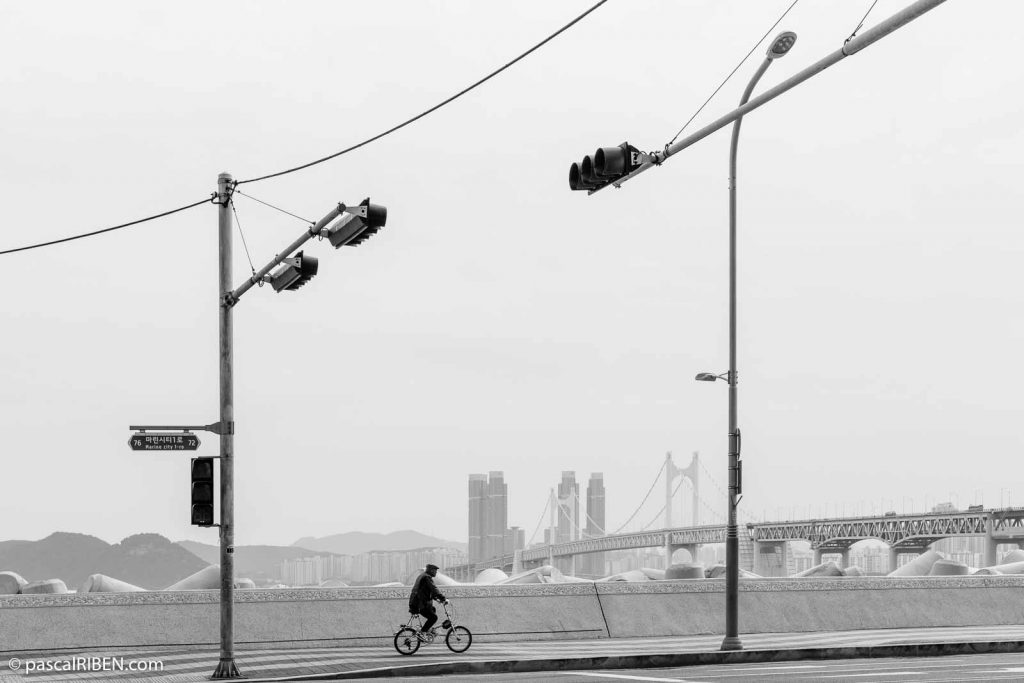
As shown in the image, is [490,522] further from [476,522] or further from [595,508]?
[595,508]

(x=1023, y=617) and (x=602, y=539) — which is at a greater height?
(x=1023, y=617)

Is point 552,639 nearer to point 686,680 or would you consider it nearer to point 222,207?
point 686,680

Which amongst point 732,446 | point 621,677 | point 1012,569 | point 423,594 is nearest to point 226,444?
point 423,594

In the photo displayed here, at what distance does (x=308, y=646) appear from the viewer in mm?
21438

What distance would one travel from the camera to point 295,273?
1764 centimetres

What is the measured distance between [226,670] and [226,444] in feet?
10.8

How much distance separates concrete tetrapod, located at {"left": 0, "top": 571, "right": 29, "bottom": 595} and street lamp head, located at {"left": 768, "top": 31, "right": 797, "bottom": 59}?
54.0ft

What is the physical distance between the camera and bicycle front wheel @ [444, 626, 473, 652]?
2002 cm

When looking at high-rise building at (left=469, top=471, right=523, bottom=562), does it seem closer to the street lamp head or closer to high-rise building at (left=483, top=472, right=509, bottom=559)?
high-rise building at (left=483, top=472, right=509, bottom=559)

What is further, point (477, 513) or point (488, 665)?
point (477, 513)

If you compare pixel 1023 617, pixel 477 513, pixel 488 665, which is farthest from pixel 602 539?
pixel 488 665

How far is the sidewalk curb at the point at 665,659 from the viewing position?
17.5m

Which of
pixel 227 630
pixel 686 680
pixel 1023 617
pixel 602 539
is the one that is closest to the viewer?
pixel 686 680

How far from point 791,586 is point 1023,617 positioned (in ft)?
20.3
